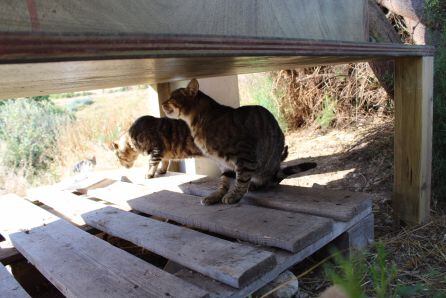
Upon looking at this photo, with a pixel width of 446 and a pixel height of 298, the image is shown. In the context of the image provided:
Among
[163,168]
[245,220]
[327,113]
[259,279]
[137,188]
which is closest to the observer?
[259,279]

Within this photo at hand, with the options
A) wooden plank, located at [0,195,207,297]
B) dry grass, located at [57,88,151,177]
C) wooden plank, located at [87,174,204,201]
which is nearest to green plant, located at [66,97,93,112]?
dry grass, located at [57,88,151,177]

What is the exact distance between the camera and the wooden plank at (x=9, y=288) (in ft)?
5.33

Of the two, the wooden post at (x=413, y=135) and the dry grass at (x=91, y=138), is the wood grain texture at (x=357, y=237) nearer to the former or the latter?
the wooden post at (x=413, y=135)

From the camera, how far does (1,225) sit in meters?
2.62

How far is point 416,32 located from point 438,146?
1605mm

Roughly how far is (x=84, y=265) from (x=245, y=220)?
0.89 metres

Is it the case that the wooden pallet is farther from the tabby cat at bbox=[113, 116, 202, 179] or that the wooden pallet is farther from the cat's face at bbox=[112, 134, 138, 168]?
the cat's face at bbox=[112, 134, 138, 168]

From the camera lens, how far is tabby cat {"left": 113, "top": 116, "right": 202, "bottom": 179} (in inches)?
148

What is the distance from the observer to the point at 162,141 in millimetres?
3838

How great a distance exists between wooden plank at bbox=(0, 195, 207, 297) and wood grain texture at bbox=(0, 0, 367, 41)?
3.26 ft

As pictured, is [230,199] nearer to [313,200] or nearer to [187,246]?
[313,200]

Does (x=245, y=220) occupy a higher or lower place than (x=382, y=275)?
lower

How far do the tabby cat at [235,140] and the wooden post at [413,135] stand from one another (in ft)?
2.07

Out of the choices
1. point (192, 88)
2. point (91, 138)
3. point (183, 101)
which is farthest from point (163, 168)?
point (91, 138)
